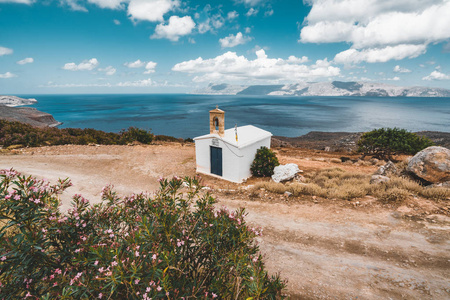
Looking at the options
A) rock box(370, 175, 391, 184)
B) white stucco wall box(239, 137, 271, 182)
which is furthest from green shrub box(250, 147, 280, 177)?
rock box(370, 175, 391, 184)

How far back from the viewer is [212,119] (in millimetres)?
14188

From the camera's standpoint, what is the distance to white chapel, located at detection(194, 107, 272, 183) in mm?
13289

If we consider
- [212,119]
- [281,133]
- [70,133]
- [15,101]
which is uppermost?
[15,101]

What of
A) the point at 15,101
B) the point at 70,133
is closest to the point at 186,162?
the point at 70,133

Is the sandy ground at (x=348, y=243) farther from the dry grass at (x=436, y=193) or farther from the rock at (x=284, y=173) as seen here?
the rock at (x=284, y=173)

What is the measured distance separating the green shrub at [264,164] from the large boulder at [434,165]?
742 cm

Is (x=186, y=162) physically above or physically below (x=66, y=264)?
below

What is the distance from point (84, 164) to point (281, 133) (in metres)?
50.2

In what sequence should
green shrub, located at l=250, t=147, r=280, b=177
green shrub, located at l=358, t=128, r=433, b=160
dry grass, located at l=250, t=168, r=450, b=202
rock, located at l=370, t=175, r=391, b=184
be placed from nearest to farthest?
dry grass, located at l=250, t=168, r=450, b=202
rock, located at l=370, t=175, r=391, b=184
green shrub, located at l=250, t=147, r=280, b=177
green shrub, located at l=358, t=128, r=433, b=160

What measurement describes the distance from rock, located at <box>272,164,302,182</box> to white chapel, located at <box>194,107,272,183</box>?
1.82m

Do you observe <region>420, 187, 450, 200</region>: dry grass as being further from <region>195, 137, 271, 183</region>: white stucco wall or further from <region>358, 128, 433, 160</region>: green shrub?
<region>358, 128, 433, 160</region>: green shrub

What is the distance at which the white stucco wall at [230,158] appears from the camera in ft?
43.5

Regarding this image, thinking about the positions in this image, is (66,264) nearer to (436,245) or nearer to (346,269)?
(346,269)

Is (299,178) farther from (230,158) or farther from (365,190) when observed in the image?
(230,158)
